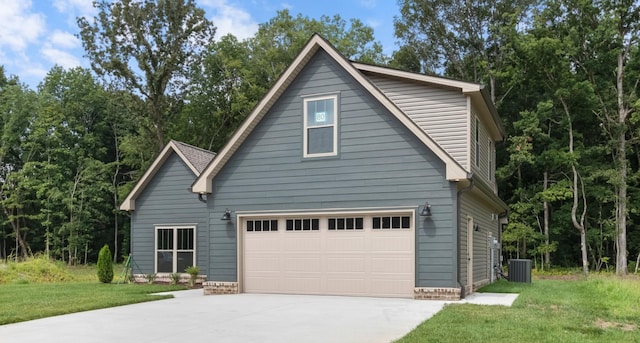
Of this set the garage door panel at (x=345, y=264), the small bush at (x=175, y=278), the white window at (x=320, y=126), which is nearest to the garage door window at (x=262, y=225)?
the garage door panel at (x=345, y=264)

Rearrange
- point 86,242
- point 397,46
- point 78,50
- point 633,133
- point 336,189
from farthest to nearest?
point 86,242 < point 397,46 < point 78,50 < point 633,133 < point 336,189

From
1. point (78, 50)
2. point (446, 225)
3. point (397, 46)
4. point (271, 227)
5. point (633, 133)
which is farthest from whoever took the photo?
point (397, 46)

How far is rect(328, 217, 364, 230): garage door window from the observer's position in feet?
44.0

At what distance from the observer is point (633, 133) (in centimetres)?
2703

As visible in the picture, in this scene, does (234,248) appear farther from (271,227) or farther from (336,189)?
(336,189)

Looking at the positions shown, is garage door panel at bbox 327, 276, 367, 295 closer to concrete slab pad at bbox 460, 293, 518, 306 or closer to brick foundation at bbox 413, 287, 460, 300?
brick foundation at bbox 413, 287, 460, 300

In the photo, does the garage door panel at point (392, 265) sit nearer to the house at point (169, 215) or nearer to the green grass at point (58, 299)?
the green grass at point (58, 299)

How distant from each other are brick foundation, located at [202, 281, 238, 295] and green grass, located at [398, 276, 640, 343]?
5965mm

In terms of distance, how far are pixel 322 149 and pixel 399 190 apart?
7.43ft

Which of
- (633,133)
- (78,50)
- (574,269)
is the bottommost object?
(574,269)

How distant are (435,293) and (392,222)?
1890 millimetres

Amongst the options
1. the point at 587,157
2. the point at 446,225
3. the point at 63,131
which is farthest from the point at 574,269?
the point at 63,131

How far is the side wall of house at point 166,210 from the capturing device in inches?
704

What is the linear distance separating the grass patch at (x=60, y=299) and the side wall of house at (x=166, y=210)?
8.13ft
